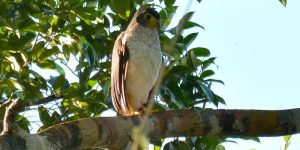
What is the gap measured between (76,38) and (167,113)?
1281mm

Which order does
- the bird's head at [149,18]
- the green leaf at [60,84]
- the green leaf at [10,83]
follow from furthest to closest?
the bird's head at [149,18]
the green leaf at [60,84]
the green leaf at [10,83]

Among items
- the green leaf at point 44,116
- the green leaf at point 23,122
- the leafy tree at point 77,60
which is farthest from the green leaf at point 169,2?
the green leaf at point 23,122

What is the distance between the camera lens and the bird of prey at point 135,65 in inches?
185

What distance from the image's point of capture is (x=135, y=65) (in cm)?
486

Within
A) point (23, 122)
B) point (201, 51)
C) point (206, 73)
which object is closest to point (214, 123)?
point (206, 73)

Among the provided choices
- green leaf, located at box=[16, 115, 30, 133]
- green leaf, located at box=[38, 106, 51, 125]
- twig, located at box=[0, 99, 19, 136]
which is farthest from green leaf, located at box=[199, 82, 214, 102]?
twig, located at box=[0, 99, 19, 136]

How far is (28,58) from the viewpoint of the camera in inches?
179

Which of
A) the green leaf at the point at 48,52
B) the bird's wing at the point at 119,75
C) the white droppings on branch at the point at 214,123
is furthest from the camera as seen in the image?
the bird's wing at the point at 119,75

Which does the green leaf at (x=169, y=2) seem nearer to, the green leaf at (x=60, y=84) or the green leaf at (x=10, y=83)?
the green leaf at (x=60, y=84)

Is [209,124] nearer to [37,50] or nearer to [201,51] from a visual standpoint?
[201,51]

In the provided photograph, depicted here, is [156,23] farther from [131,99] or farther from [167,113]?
[167,113]

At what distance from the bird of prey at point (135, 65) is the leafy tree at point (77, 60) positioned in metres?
0.08

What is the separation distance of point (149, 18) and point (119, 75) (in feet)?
2.30

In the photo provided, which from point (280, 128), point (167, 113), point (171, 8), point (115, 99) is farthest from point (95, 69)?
point (280, 128)
